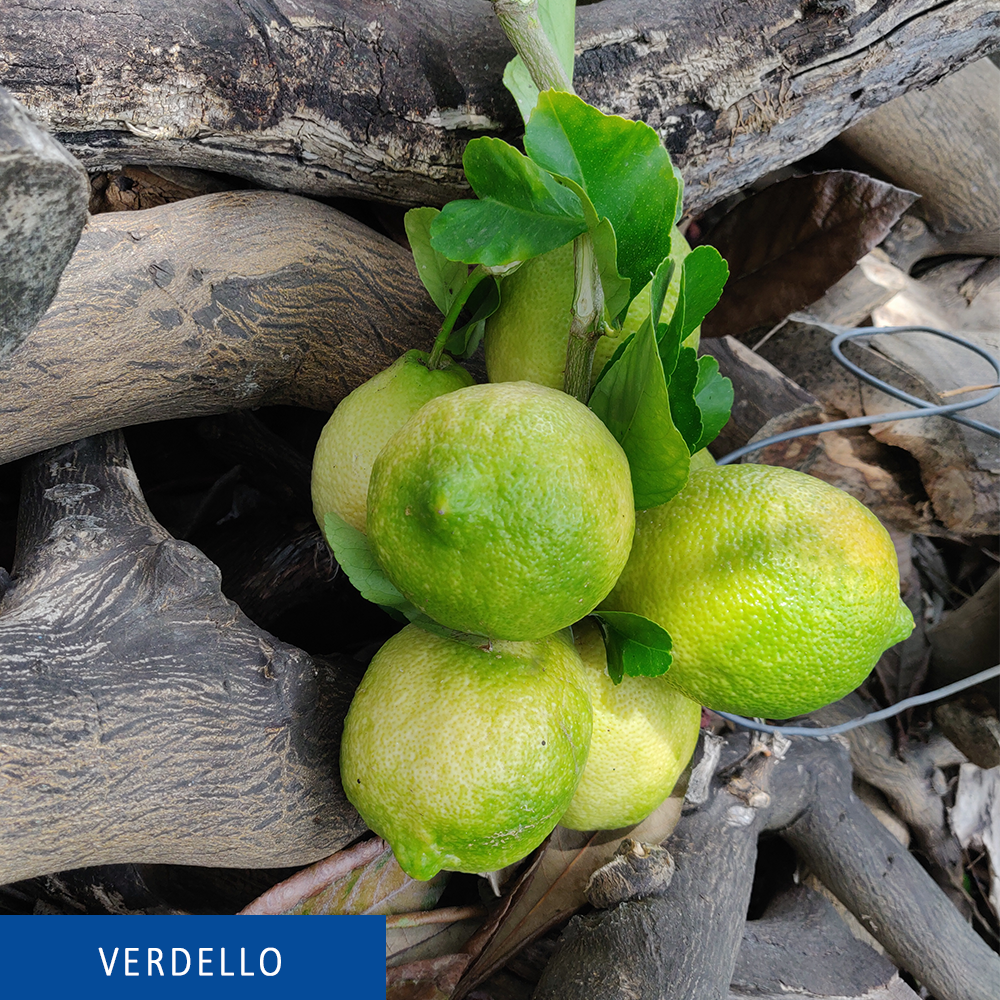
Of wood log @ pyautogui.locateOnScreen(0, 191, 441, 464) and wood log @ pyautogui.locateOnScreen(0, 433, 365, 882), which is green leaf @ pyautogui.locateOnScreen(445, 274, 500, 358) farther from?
wood log @ pyautogui.locateOnScreen(0, 433, 365, 882)

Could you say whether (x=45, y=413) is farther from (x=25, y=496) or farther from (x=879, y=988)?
(x=879, y=988)

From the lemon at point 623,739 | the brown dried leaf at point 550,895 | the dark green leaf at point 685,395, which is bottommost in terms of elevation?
the brown dried leaf at point 550,895

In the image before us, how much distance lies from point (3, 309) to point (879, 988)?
3.70 feet

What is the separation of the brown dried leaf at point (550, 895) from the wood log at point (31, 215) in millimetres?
716

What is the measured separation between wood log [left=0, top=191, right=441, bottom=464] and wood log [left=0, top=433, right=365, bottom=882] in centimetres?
9

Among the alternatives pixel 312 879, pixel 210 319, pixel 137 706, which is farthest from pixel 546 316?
pixel 312 879

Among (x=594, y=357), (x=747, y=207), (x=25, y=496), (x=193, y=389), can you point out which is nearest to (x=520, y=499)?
(x=594, y=357)

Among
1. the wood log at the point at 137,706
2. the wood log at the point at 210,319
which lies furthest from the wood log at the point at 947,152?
the wood log at the point at 137,706

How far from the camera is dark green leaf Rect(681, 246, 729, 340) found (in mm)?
551

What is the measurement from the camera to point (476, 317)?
2.18 feet

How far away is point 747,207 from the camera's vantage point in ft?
3.57

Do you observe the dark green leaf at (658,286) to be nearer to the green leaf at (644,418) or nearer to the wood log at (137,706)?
the green leaf at (644,418)

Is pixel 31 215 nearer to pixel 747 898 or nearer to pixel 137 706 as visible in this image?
pixel 137 706

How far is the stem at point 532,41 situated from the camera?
562 mm
